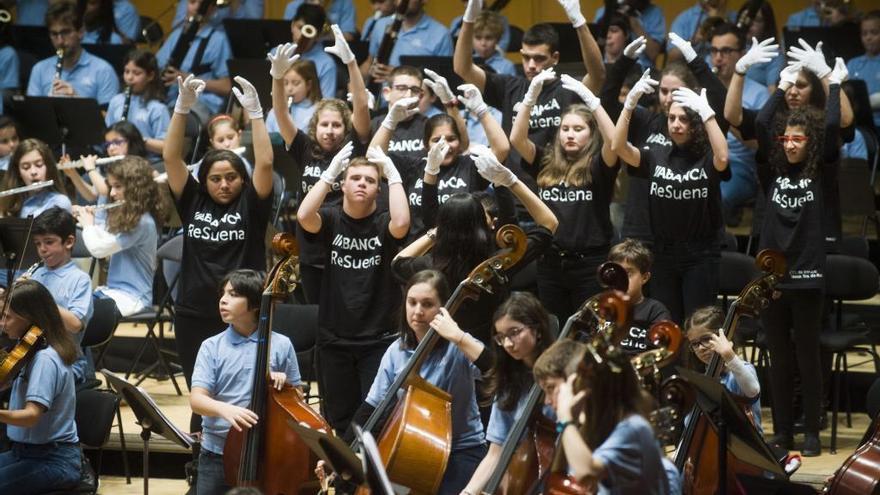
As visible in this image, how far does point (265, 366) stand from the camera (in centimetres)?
472

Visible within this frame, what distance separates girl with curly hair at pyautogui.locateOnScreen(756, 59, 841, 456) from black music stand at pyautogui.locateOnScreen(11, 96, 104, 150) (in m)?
4.10

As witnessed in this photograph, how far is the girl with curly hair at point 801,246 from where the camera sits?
588 centimetres

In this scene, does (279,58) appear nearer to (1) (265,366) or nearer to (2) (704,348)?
(1) (265,366)

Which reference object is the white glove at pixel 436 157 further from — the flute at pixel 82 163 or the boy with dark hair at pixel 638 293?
the flute at pixel 82 163

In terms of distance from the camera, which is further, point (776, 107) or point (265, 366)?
point (776, 107)

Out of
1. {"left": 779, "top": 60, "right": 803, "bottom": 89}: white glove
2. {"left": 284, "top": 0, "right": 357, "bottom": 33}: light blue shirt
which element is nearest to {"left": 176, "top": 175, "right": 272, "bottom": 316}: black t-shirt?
{"left": 779, "top": 60, "right": 803, "bottom": 89}: white glove

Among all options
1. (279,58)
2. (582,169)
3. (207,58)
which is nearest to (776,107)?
(582,169)

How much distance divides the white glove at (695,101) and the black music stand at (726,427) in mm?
2092

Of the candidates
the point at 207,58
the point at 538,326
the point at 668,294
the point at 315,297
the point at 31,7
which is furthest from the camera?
the point at 31,7

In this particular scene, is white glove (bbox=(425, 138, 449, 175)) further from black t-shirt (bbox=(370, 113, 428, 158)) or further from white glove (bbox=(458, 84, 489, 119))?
black t-shirt (bbox=(370, 113, 428, 158))

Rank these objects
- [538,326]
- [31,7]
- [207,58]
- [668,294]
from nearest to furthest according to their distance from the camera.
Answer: [538,326]
[668,294]
[207,58]
[31,7]

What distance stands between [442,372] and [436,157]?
124 centimetres

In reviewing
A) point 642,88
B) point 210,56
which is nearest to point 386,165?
point 642,88

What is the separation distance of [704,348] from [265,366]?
5.07 ft
